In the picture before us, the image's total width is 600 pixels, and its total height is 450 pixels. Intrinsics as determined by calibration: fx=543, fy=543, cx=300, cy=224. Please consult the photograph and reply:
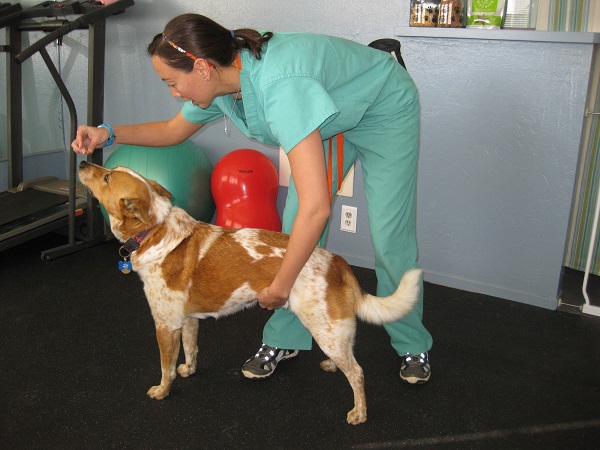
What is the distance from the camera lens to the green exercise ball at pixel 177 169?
3.02 m

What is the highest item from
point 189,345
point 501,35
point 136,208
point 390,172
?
point 501,35

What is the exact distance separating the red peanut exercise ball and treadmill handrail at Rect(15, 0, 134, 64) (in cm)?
111

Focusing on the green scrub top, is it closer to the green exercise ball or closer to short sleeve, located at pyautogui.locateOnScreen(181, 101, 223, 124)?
short sleeve, located at pyautogui.locateOnScreen(181, 101, 223, 124)

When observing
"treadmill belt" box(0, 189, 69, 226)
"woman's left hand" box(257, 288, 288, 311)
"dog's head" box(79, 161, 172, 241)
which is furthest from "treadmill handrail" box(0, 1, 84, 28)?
"woman's left hand" box(257, 288, 288, 311)

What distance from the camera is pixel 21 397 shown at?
1.99m

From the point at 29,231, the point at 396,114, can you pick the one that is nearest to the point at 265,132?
the point at 396,114

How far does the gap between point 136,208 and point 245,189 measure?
4.23 feet

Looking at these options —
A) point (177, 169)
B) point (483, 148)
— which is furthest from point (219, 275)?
point (483, 148)

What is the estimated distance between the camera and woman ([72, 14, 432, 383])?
141cm

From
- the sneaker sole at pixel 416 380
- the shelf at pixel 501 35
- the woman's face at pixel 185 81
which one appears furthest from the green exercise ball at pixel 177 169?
the sneaker sole at pixel 416 380

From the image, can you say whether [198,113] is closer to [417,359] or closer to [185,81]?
[185,81]

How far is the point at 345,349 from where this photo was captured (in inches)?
69.7

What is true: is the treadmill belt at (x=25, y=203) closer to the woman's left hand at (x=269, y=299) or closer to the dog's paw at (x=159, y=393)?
the dog's paw at (x=159, y=393)

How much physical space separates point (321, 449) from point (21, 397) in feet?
3.66
